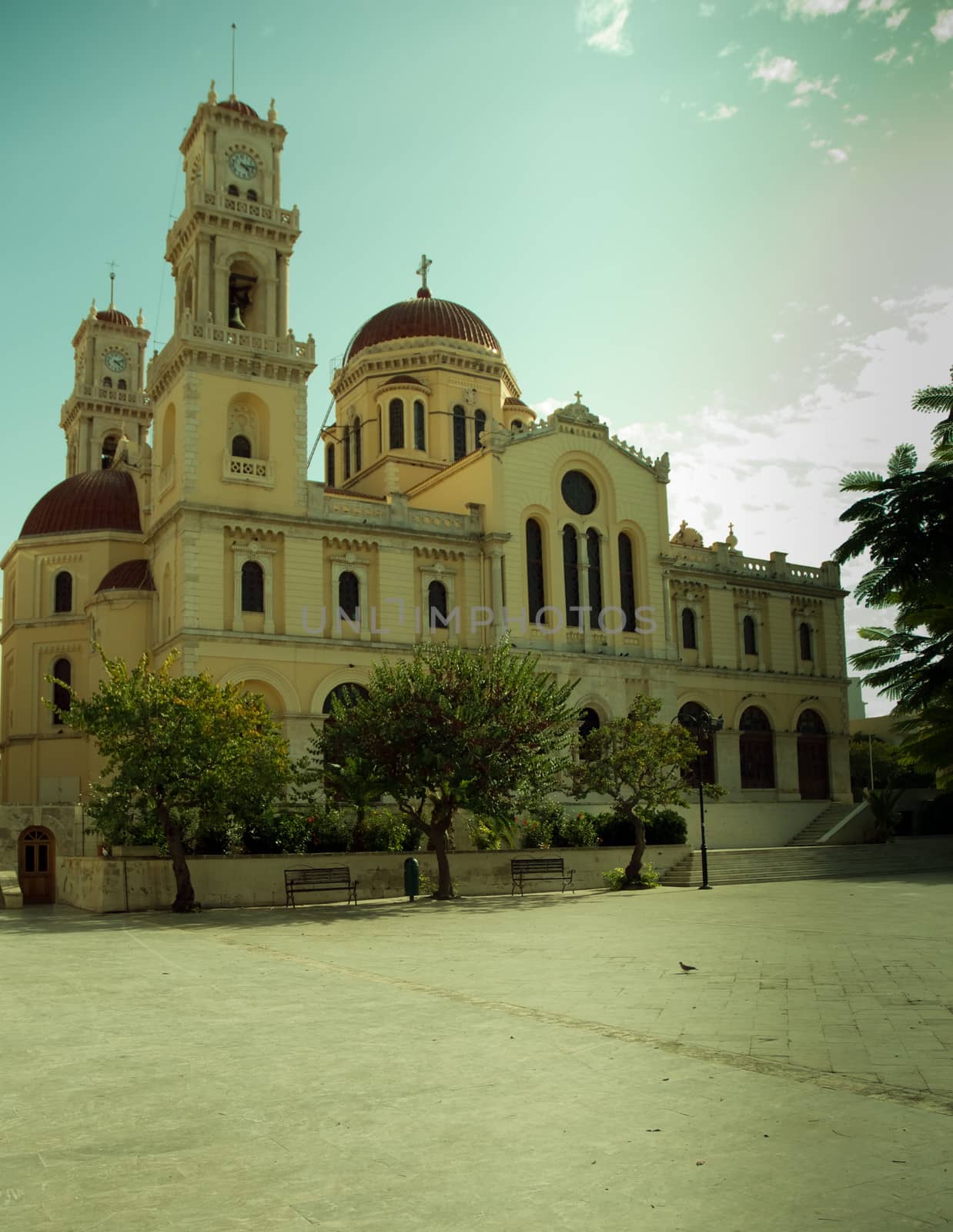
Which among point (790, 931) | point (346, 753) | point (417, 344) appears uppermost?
point (417, 344)

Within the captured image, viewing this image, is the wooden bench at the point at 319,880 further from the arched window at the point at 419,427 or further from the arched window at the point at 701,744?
the arched window at the point at 419,427

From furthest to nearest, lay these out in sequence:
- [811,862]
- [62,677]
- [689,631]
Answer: [689,631]
[62,677]
[811,862]

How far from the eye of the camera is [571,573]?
4425cm

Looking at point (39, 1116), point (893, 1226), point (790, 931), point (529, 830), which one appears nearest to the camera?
point (893, 1226)

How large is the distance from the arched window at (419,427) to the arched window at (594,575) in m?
9.32

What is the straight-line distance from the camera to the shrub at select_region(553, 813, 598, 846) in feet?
113

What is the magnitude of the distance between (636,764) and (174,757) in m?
13.0

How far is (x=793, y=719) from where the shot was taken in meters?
50.2

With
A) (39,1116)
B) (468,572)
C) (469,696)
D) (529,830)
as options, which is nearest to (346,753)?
(469,696)

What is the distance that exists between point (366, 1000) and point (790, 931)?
832 cm

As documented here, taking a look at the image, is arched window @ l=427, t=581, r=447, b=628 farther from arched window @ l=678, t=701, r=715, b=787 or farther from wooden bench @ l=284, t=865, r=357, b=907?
wooden bench @ l=284, t=865, r=357, b=907

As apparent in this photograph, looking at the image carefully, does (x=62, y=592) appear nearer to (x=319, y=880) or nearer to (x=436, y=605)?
(x=436, y=605)

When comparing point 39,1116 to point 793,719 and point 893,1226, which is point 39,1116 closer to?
point 893,1226

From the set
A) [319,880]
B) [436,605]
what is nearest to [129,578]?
[436,605]
